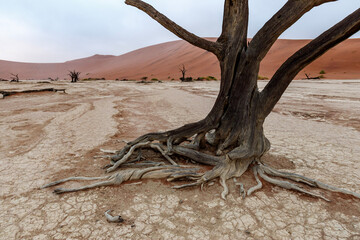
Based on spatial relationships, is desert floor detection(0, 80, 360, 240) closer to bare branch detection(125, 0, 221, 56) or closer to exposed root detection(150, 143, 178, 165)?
exposed root detection(150, 143, 178, 165)

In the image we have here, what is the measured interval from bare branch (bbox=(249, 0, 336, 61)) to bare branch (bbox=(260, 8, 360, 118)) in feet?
1.00

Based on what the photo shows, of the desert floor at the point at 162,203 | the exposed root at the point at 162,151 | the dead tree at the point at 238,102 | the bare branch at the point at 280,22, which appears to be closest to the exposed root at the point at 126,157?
the dead tree at the point at 238,102

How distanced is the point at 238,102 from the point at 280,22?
1009 millimetres

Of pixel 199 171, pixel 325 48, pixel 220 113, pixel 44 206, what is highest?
pixel 325 48

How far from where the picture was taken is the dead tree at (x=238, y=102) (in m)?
2.28

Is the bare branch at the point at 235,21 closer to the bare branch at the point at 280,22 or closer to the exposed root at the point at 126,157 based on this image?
the bare branch at the point at 280,22

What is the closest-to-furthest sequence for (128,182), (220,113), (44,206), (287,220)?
(287,220) → (44,206) → (128,182) → (220,113)

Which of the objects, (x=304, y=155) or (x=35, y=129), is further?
(x=35, y=129)

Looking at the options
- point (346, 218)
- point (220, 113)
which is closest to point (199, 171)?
point (220, 113)

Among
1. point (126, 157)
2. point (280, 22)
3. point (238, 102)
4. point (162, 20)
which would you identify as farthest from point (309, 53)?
point (126, 157)

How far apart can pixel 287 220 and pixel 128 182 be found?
180 cm

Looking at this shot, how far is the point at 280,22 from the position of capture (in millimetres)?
2191

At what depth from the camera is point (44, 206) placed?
206 centimetres

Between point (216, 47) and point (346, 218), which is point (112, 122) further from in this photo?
point (346, 218)
